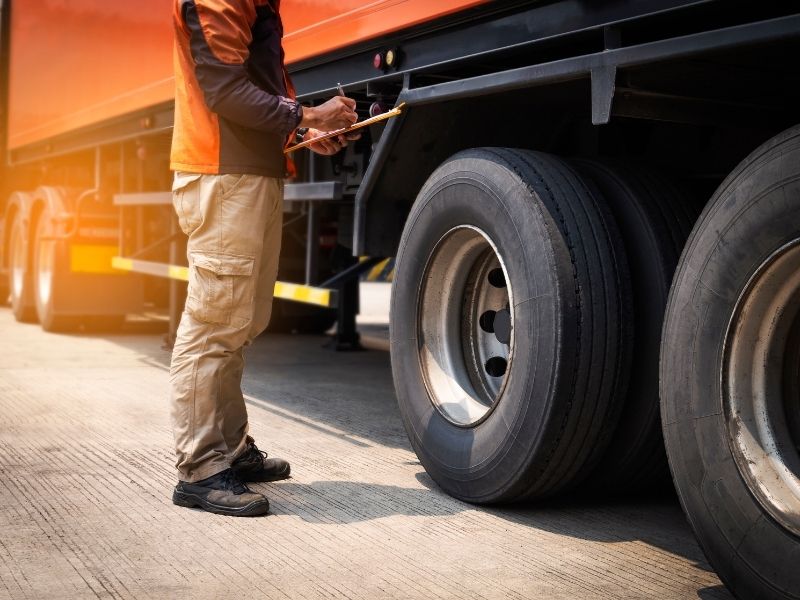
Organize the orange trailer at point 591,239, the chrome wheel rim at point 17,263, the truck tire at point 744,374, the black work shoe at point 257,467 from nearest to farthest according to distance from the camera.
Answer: the truck tire at point 744,374
the orange trailer at point 591,239
the black work shoe at point 257,467
the chrome wheel rim at point 17,263

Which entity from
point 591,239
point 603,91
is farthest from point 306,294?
point 603,91

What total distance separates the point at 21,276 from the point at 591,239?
8.25 m

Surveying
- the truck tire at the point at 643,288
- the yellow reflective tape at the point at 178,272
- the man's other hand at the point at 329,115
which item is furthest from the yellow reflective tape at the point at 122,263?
the truck tire at the point at 643,288

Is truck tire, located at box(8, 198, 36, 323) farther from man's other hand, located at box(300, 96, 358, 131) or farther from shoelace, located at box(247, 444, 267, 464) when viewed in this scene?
man's other hand, located at box(300, 96, 358, 131)

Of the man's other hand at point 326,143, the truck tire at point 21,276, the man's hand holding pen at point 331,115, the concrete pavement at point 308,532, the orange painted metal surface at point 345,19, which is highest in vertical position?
the orange painted metal surface at point 345,19

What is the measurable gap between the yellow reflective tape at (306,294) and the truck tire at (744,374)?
9.79ft

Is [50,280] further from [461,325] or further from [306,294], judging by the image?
[461,325]

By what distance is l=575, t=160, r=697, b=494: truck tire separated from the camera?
3402 mm

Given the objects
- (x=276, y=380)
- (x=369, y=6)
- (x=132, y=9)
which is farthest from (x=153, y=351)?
(x=369, y=6)

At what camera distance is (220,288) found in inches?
146

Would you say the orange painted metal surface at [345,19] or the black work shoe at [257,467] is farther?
the black work shoe at [257,467]

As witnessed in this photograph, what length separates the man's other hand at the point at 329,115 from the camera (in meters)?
3.80

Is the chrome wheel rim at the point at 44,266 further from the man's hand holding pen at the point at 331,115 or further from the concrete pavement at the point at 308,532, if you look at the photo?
the man's hand holding pen at the point at 331,115

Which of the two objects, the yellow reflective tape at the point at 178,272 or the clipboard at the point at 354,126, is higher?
the clipboard at the point at 354,126
